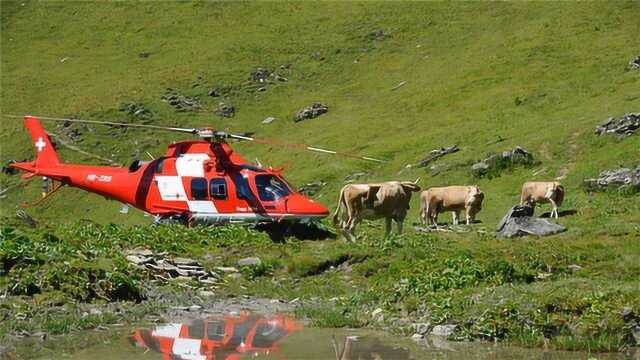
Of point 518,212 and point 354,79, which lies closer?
point 518,212

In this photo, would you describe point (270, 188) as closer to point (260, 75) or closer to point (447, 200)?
point (447, 200)

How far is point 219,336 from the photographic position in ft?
59.0

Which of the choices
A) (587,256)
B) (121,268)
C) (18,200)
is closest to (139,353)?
(121,268)

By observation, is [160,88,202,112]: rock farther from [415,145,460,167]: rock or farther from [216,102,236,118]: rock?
[415,145,460,167]: rock

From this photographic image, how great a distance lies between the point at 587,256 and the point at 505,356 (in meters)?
8.01

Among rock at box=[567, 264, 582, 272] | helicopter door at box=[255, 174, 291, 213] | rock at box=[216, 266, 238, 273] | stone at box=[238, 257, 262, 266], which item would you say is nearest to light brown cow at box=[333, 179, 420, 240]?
helicopter door at box=[255, 174, 291, 213]

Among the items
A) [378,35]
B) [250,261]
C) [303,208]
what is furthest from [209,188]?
[378,35]

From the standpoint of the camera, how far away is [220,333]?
1827 cm

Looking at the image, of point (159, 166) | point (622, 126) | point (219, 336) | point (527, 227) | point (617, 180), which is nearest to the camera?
point (219, 336)

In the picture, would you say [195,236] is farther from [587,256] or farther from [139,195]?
[587,256]

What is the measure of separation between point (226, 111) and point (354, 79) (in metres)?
9.20

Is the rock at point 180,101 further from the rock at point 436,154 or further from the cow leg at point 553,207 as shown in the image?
the cow leg at point 553,207

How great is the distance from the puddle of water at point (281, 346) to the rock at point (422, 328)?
0.37m

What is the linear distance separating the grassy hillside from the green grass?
18cm
